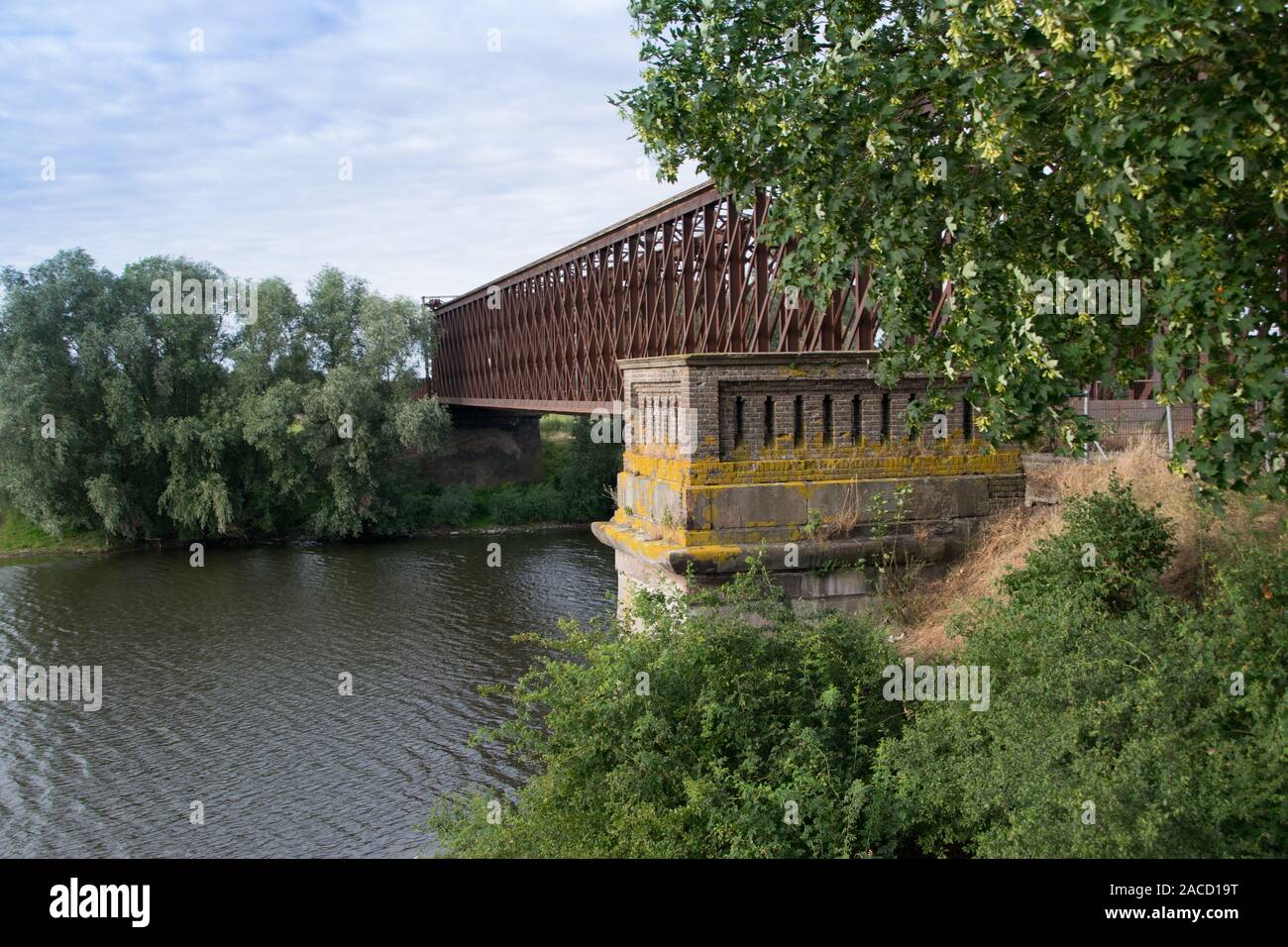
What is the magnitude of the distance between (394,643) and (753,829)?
61.5 ft

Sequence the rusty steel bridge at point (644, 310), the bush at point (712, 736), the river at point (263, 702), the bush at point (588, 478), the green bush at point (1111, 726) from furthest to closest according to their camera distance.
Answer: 1. the bush at point (588, 478)
2. the rusty steel bridge at point (644, 310)
3. the river at point (263, 702)
4. the bush at point (712, 736)
5. the green bush at point (1111, 726)

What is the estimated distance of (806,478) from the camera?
973 cm

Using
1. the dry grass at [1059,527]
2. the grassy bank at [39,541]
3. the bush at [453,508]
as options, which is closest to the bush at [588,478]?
the bush at [453,508]

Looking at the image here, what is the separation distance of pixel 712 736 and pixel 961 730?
201cm

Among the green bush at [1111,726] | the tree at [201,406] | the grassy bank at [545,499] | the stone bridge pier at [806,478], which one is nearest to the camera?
the green bush at [1111,726]

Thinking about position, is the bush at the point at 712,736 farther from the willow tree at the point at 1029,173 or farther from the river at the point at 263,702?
the river at the point at 263,702

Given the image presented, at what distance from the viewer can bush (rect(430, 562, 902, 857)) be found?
7.59 meters

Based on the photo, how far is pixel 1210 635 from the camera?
6.95 meters

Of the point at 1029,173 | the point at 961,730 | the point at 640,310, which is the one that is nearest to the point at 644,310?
the point at 640,310

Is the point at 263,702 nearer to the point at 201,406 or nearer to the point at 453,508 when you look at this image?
the point at 201,406

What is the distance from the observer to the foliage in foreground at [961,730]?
5855 millimetres

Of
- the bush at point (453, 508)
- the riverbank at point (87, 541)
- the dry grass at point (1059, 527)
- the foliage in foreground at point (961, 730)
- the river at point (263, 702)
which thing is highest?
the dry grass at point (1059, 527)

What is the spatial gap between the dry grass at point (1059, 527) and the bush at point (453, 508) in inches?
1473
